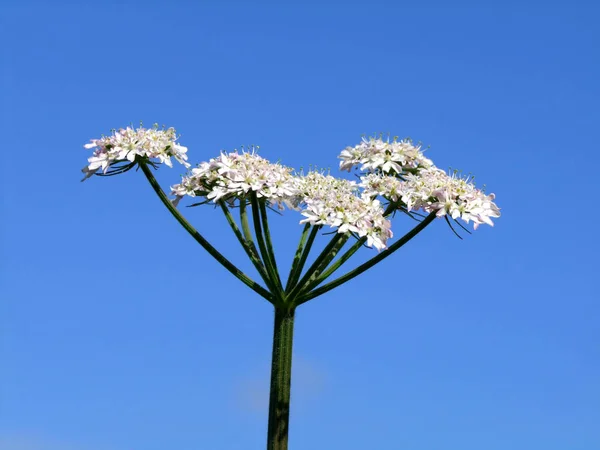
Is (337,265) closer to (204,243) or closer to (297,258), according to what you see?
(297,258)

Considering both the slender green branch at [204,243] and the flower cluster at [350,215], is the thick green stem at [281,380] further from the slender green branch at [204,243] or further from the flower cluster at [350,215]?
the flower cluster at [350,215]

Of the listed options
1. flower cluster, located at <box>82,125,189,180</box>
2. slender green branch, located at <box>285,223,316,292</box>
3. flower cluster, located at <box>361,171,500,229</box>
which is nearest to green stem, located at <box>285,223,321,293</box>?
slender green branch, located at <box>285,223,316,292</box>

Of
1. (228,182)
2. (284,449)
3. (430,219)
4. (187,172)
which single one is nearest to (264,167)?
(228,182)

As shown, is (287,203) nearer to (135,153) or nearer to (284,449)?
(135,153)

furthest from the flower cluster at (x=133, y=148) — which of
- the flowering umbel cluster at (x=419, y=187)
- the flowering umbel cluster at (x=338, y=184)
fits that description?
the flowering umbel cluster at (x=419, y=187)

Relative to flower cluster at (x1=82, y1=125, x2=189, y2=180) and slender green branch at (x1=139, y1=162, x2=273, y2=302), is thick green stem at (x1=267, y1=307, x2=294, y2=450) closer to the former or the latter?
slender green branch at (x1=139, y1=162, x2=273, y2=302)
